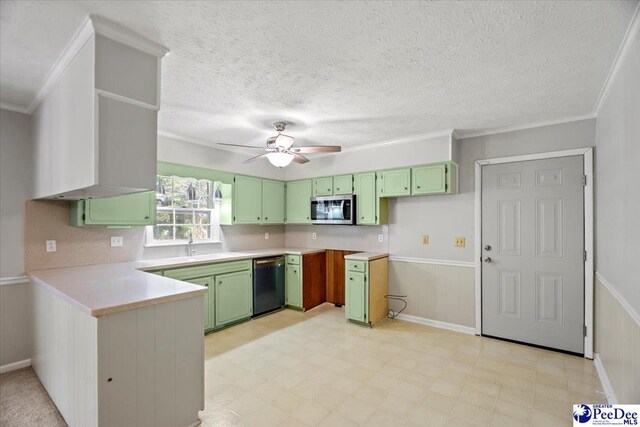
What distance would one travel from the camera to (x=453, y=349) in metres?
3.38

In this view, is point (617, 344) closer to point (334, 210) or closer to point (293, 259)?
point (334, 210)

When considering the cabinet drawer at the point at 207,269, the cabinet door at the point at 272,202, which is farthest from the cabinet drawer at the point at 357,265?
the cabinet door at the point at 272,202

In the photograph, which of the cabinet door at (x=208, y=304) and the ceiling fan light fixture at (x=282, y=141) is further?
the cabinet door at (x=208, y=304)

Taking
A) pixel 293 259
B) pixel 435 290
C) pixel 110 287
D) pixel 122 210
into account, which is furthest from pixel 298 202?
pixel 110 287

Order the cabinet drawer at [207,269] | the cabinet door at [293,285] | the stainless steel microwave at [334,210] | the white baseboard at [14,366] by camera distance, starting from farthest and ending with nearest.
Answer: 1. the cabinet door at [293,285]
2. the stainless steel microwave at [334,210]
3. the cabinet drawer at [207,269]
4. the white baseboard at [14,366]

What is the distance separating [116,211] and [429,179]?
3.62 m

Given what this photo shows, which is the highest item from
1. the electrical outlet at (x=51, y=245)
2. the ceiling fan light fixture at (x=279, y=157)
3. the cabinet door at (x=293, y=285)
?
the ceiling fan light fixture at (x=279, y=157)

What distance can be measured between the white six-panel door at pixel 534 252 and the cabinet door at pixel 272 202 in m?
3.15

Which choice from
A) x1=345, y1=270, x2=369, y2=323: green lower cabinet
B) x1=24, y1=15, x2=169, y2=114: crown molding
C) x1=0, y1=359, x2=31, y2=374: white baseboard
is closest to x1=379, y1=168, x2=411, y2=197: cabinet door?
x1=345, y1=270, x2=369, y2=323: green lower cabinet

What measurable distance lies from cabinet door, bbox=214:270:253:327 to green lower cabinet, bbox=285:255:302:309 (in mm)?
733

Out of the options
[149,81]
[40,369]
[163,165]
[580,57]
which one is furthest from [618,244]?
[40,369]

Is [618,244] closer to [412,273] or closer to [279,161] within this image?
[412,273]

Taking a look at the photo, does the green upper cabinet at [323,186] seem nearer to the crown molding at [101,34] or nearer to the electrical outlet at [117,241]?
the electrical outlet at [117,241]

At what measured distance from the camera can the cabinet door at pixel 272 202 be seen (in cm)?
511
